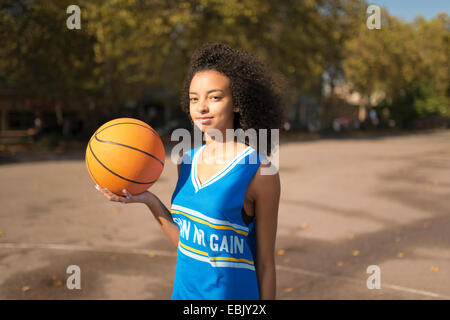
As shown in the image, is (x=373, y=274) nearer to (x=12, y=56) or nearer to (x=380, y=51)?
(x=12, y=56)

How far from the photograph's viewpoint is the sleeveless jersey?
2.13 metres

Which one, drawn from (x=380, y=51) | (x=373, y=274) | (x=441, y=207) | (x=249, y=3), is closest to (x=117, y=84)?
(x=249, y=3)

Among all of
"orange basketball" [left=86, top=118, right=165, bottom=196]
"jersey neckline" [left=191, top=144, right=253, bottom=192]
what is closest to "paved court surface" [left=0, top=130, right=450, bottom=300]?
"orange basketball" [left=86, top=118, right=165, bottom=196]

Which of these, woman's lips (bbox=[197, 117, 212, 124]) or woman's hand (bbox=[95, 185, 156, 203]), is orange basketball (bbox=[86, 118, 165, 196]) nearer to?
woman's hand (bbox=[95, 185, 156, 203])

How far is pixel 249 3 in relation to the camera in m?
25.4

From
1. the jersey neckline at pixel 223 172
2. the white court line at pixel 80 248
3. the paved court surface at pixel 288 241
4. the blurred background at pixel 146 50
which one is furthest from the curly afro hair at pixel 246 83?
the blurred background at pixel 146 50

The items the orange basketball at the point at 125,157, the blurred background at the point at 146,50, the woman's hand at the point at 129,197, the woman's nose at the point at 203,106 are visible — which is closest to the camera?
the woman's nose at the point at 203,106

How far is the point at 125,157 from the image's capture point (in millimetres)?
2730

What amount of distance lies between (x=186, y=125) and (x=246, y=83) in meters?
35.7

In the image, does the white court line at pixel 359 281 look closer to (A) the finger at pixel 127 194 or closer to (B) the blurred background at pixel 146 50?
(A) the finger at pixel 127 194

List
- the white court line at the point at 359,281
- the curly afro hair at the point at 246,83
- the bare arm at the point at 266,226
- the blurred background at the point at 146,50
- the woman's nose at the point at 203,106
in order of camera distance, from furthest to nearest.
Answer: the blurred background at the point at 146,50
the white court line at the point at 359,281
the curly afro hair at the point at 246,83
the woman's nose at the point at 203,106
the bare arm at the point at 266,226

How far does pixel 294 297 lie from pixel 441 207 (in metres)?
6.53

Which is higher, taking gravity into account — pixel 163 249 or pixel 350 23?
pixel 350 23

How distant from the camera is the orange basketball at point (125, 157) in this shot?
2.64 metres
